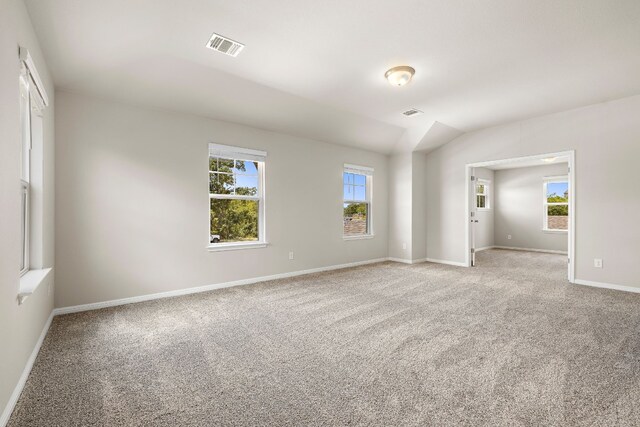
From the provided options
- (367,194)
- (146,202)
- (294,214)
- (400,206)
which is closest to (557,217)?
(400,206)

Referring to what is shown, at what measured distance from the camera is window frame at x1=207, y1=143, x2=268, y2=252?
4301mm

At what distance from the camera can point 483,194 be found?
352 inches

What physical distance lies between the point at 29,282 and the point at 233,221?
2538 mm

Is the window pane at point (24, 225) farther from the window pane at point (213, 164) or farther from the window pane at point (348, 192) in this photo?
the window pane at point (348, 192)

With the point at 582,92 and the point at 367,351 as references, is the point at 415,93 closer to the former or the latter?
the point at 582,92

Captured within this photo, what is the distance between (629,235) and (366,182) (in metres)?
4.07

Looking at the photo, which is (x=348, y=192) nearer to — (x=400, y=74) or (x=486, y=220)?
(x=400, y=74)

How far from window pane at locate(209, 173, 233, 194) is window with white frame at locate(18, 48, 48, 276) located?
1.90 metres

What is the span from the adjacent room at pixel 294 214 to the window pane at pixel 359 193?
0.90ft

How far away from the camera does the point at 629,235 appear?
13.7 feet

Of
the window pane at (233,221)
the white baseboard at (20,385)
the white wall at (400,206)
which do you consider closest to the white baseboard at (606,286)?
the white wall at (400,206)

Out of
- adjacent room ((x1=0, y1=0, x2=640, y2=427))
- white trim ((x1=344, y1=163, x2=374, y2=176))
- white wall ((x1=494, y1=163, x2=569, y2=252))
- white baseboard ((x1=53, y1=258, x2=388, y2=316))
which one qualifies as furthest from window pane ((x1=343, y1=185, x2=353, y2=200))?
white wall ((x1=494, y1=163, x2=569, y2=252))

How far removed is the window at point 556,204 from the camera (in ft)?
26.2

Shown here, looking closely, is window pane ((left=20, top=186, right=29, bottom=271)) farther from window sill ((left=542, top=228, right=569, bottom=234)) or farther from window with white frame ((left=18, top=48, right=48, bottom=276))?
window sill ((left=542, top=228, right=569, bottom=234))
